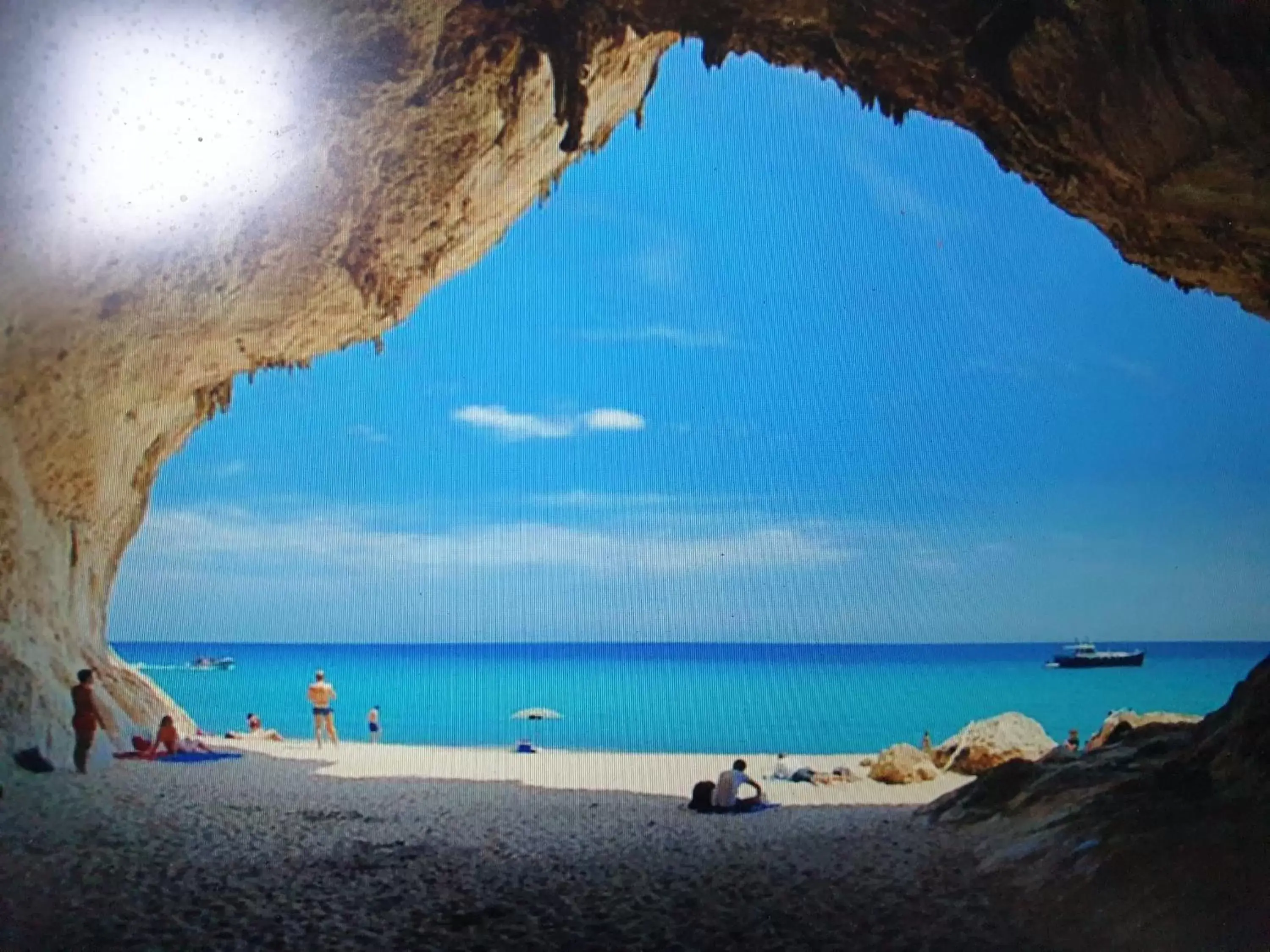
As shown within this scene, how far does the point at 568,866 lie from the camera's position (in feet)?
13.9

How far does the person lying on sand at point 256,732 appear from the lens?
4.43 meters

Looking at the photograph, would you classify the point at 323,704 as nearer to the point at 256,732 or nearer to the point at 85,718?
the point at 256,732

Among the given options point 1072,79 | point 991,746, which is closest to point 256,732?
point 991,746

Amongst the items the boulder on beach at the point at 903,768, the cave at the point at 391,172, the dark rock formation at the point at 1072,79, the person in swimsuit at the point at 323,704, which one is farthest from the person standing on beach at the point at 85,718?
the boulder on beach at the point at 903,768

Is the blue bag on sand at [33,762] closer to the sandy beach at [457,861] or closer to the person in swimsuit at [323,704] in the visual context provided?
the sandy beach at [457,861]

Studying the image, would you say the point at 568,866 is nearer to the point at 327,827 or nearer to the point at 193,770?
the point at 327,827

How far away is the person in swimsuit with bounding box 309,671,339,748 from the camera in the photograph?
Answer: 4391 mm

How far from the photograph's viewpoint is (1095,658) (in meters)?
4.19

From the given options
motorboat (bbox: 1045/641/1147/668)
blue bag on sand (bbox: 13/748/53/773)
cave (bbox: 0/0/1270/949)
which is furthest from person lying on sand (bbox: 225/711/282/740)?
motorboat (bbox: 1045/641/1147/668)

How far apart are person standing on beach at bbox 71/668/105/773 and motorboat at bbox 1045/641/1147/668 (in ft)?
14.2

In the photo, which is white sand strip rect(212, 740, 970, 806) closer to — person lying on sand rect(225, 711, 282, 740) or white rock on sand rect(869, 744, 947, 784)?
person lying on sand rect(225, 711, 282, 740)

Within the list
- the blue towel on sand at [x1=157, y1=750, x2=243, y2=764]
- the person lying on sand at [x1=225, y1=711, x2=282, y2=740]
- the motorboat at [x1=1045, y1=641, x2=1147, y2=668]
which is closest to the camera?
the motorboat at [x1=1045, y1=641, x2=1147, y2=668]

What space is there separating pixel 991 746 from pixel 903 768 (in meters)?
0.42

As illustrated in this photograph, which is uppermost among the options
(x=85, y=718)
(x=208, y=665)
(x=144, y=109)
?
(x=144, y=109)
